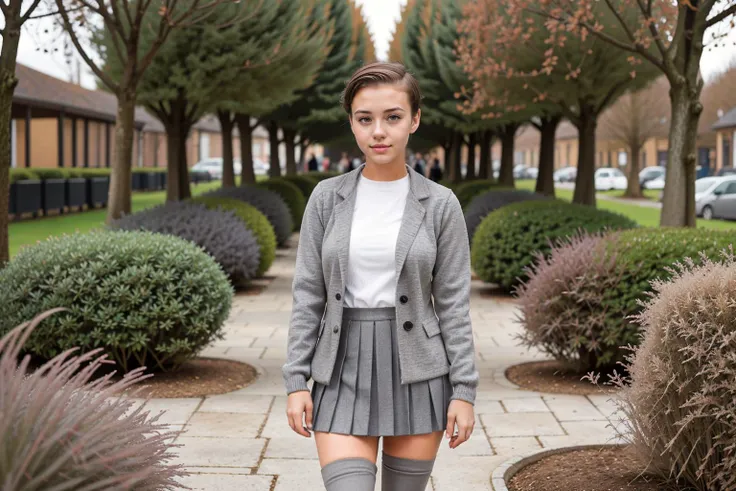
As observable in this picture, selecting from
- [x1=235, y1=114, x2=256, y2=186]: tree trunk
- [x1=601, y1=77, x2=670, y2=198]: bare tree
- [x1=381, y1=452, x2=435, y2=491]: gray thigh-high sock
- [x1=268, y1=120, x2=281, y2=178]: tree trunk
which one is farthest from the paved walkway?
[x1=601, y1=77, x2=670, y2=198]: bare tree

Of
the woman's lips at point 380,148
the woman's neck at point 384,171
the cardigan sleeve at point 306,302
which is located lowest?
the cardigan sleeve at point 306,302

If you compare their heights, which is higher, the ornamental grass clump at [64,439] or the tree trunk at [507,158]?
the tree trunk at [507,158]

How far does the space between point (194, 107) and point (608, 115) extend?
35.0m

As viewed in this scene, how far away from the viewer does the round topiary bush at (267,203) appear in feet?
62.3

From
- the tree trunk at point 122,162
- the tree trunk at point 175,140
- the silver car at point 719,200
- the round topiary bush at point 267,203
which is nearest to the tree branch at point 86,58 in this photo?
the tree trunk at point 122,162

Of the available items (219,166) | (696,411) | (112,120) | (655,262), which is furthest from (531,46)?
(219,166)

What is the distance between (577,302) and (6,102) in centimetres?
506

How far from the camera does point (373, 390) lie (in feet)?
10.0

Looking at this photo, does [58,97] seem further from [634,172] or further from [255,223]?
[634,172]

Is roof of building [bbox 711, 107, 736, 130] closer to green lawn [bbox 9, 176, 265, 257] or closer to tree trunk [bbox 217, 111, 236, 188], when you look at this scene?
green lawn [bbox 9, 176, 265, 257]

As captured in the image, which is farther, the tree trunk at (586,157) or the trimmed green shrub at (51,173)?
the trimmed green shrub at (51,173)

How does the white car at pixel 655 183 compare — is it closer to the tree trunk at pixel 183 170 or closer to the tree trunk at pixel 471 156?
the tree trunk at pixel 471 156

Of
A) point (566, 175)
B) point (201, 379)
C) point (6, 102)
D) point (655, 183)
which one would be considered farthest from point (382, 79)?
point (566, 175)

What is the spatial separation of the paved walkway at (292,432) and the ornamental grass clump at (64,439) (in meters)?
2.41
